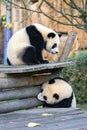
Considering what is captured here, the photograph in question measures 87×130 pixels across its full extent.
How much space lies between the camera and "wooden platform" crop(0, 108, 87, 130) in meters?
3.47

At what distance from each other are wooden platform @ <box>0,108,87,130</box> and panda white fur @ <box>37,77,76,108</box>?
1.32ft

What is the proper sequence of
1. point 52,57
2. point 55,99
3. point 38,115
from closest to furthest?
point 38,115, point 55,99, point 52,57

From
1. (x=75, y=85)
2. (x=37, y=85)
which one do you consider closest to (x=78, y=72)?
(x=75, y=85)

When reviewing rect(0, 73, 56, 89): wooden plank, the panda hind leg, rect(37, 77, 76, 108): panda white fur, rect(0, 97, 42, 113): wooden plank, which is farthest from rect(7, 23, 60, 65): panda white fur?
rect(0, 97, 42, 113): wooden plank

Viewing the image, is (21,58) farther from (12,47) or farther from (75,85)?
(75,85)

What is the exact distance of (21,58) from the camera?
540 cm

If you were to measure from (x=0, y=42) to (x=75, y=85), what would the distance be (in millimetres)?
9131

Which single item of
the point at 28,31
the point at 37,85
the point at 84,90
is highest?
the point at 28,31

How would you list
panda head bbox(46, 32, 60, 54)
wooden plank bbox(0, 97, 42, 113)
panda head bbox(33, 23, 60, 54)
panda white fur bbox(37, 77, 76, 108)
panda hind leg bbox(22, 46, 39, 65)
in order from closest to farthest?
wooden plank bbox(0, 97, 42, 113)
panda white fur bbox(37, 77, 76, 108)
panda hind leg bbox(22, 46, 39, 65)
panda head bbox(33, 23, 60, 54)
panda head bbox(46, 32, 60, 54)

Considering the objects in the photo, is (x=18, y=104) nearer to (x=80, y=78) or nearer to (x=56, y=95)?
(x=56, y=95)

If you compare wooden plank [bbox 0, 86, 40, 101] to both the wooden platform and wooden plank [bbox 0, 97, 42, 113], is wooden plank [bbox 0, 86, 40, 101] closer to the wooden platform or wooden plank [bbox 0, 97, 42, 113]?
wooden plank [bbox 0, 97, 42, 113]

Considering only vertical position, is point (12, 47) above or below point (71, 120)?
above

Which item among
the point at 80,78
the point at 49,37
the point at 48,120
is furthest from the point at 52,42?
the point at 80,78

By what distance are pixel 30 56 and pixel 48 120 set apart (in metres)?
1.70
